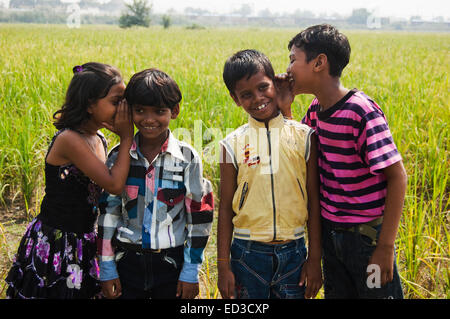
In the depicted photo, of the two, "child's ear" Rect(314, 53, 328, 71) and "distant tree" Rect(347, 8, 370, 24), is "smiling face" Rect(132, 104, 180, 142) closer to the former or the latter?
"child's ear" Rect(314, 53, 328, 71)

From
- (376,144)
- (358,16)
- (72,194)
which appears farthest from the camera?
(358,16)

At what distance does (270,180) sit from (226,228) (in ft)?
0.75

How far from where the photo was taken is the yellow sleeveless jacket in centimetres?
134

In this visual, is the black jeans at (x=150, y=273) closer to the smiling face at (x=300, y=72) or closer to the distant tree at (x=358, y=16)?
the smiling face at (x=300, y=72)

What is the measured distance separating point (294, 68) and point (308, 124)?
227 mm

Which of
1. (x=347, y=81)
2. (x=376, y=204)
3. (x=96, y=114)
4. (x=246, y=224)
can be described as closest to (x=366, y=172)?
(x=376, y=204)

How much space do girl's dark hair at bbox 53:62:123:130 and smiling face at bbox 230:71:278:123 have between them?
0.46m

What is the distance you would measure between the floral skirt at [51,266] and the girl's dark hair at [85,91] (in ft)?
1.30

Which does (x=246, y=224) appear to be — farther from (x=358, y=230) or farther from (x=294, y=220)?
(x=358, y=230)

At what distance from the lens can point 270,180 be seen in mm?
1345

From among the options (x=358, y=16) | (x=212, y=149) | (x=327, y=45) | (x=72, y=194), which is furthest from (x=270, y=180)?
(x=358, y=16)

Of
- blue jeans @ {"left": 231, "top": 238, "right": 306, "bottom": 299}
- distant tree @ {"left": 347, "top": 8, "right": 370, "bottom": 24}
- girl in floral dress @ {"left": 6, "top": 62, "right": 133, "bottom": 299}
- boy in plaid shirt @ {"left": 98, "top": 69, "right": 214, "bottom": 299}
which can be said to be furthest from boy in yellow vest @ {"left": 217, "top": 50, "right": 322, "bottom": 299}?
distant tree @ {"left": 347, "top": 8, "right": 370, "bottom": 24}

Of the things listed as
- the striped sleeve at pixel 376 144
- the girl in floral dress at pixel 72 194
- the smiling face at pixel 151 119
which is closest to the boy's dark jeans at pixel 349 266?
the striped sleeve at pixel 376 144

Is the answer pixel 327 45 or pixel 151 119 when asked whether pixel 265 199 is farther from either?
pixel 327 45
